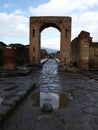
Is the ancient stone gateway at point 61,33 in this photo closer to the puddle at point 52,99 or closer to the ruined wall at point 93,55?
the ruined wall at point 93,55

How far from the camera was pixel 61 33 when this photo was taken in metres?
18.5

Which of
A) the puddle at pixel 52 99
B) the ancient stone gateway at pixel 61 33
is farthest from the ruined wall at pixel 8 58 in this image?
the puddle at pixel 52 99

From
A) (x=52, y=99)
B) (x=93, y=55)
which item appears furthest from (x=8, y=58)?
(x=52, y=99)

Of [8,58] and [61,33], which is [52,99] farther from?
[61,33]

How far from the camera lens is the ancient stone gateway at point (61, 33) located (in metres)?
18.4

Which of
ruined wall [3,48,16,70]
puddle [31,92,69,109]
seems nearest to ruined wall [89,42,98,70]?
ruined wall [3,48,16,70]

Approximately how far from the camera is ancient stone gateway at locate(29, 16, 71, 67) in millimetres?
18375

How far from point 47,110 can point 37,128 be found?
0.91 m

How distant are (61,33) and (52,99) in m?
13.5

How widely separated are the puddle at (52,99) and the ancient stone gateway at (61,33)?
12.4 m

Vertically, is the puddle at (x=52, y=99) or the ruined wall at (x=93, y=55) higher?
the ruined wall at (x=93, y=55)

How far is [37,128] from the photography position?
3371 millimetres

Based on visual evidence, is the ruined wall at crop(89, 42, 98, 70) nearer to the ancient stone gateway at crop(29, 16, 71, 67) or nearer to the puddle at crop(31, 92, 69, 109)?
the ancient stone gateway at crop(29, 16, 71, 67)

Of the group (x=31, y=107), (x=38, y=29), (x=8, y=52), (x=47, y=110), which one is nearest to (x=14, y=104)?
(x=31, y=107)
